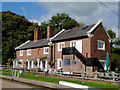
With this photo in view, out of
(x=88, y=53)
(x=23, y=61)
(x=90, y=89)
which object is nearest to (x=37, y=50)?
(x=23, y=61)

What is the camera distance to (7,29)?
46.2 m

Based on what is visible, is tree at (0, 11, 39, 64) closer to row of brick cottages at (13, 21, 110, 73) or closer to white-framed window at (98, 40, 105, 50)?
row of brick cottages at (13, 21, 110, 73)

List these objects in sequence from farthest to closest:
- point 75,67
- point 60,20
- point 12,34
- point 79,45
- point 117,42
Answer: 1. point 60,20
2. point 12,34
3. point 117,42
4. point 79,45
5. point 75,67

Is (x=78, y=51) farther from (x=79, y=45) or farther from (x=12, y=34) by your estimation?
(x=12, y=34)

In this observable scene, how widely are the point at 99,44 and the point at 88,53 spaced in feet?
11.2

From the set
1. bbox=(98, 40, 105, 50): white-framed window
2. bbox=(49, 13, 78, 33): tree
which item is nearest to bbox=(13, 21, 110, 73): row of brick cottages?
bbox=(98, 40, 105, 50): white-framed window

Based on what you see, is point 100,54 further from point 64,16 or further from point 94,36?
point 64,16

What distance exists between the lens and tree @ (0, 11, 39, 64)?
44.8 meters

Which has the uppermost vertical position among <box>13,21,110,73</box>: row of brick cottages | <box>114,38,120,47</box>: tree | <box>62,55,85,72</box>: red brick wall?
<box>114,38,120,47</box>: tree

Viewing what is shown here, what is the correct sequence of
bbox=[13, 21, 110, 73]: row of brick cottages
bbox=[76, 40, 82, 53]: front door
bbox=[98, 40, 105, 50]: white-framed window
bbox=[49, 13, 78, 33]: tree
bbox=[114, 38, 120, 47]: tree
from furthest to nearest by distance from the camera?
bbox=[49, 13, 78, 33]: tree < bbox=[114, 38, 120, 47]: tree < bbox=[98, 40, 105, 50]: white-framed window < bbox=[76, 40, 82, 53]: front door < bbox=[13, 21, 110, 73]: row of brick cottages

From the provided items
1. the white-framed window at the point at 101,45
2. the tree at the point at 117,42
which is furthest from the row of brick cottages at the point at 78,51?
the tree at the point at 117,42

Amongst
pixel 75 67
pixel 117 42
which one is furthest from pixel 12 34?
pixel 117 42

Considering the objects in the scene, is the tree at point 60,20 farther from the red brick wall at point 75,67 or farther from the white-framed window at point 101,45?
the red brick wall at point 75,67

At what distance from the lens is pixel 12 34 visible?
45906 millimetres
